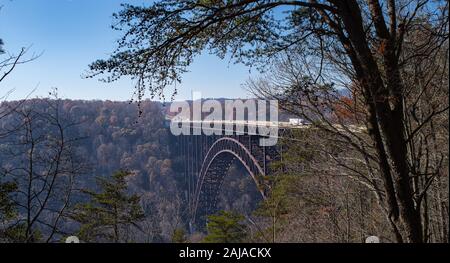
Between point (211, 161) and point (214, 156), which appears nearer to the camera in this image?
point (214, 156)

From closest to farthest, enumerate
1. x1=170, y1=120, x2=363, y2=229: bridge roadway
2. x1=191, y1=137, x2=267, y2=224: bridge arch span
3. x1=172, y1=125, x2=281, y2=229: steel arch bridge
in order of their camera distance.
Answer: x1=170, y1=120, x2=363, y2=229: bridge roadway
x1=172, y1=125, x2=281, y2=229: steel arch bridge
x1=191, y1=137, x2=267, y2=224: bridge arch span

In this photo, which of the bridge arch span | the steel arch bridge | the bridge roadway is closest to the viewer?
the bridge roadway

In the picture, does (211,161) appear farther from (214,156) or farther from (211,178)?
(211,178)

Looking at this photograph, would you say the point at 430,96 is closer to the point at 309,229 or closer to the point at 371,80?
the point at 371,80

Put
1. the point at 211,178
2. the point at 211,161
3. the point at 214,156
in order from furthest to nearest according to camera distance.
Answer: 1. the point at 211,178
2. the point at 211,161
3. the point at 214,156

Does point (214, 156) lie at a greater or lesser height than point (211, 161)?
greater

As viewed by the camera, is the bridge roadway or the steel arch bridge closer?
the bridge roadway

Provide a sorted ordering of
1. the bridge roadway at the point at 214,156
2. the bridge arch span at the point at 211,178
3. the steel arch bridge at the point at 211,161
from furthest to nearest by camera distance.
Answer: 1. the bridge arch span at the point at 211,178
2. the steel arch bridge at the point at 211,161
3. the bridge roadway at the point at 214,156

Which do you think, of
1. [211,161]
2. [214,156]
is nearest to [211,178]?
[211,161]
